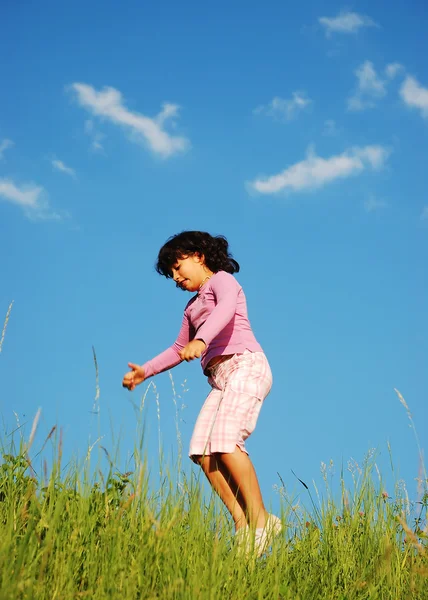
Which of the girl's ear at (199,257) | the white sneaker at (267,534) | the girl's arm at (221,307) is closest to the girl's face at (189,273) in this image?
the girl's ear at (199,257)

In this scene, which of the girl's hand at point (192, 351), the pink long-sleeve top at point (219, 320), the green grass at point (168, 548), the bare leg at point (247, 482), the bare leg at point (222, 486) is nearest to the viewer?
the green grass at point (168, 548)

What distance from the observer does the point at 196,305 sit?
5.29m

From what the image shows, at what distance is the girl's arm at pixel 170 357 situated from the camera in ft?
17.8

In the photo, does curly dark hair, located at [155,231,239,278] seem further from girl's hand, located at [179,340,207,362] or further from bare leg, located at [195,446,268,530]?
→ bare leg, located at [195,446,268,530]

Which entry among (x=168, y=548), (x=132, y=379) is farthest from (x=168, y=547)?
(x=132, y=379)

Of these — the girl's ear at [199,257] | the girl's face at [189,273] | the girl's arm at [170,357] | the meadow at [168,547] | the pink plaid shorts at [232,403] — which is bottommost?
the meadow at [168,547]

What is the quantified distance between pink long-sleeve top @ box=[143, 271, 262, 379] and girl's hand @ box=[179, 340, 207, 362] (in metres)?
0.24

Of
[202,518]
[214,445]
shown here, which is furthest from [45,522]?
[214,445]

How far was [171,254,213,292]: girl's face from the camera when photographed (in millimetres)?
5371

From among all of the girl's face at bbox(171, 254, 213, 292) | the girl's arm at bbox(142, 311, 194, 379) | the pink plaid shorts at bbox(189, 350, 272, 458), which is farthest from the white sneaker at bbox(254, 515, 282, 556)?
the girl's face at bbox(171, 254, 213, 292)

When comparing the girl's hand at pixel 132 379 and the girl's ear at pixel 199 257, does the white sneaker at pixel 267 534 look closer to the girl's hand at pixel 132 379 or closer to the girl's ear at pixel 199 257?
the girl's hand at pixel 132 379

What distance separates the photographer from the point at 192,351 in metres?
4.25

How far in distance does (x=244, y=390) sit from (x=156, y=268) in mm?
1524

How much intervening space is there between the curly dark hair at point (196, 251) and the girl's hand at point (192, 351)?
1.35m
